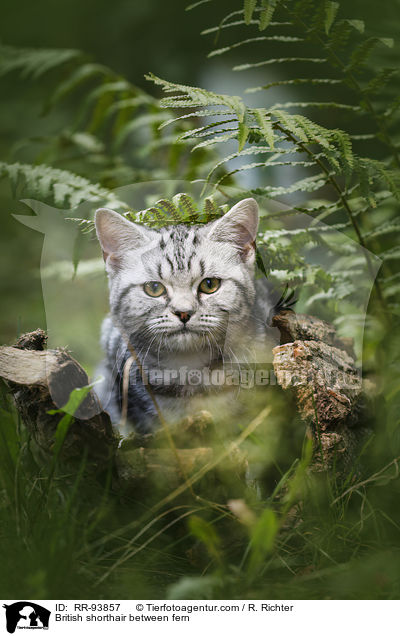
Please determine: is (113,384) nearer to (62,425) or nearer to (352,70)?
(62,425)

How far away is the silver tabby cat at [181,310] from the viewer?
78cm

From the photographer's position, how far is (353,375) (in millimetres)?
869

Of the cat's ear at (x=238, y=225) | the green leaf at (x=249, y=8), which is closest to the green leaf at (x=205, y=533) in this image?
the cat's ear at (x=238, y=225)

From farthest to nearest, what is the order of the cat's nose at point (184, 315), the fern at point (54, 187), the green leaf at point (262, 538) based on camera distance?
the fern at point (54, 187), the cat's nose at point (184, 315), the green leaf at point (262, 538)

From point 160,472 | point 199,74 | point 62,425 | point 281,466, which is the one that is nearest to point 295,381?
point 281,466

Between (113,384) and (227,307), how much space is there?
0.74 feet

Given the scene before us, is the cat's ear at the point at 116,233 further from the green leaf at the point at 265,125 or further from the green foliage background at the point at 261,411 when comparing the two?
the green leaf at the point at 265,125

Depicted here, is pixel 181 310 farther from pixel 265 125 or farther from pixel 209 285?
pixel 265 125

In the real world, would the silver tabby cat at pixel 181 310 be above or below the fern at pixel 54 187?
below

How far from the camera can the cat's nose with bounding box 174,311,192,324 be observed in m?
0.76

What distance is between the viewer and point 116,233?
80cm

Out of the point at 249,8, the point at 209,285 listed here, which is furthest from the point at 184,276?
the point at 249,8
